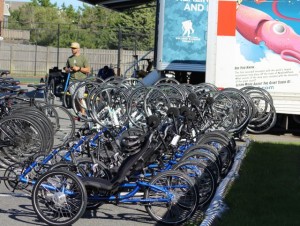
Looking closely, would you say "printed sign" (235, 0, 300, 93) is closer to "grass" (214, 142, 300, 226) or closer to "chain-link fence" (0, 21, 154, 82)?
"grass" (214, 142, 300, 226)

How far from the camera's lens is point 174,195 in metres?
7.37

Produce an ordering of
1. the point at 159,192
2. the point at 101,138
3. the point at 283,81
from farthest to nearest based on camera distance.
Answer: the point at 283,81
the point at 101,138
the point at 159,192

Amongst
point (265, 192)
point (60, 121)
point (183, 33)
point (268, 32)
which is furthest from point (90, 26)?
point (265, 192)

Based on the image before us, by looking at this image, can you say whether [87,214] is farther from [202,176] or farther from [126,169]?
[202,176]

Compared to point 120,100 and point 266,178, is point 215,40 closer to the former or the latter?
point 120,100

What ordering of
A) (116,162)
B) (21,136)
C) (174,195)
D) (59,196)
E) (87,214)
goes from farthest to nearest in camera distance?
(21,136) → (116,162) → (87,214) → (174,195) → (59,196)

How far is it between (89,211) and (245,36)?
8.16 meters

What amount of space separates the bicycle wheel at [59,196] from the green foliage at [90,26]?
1945cm

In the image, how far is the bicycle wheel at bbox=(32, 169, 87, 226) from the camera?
279 inches

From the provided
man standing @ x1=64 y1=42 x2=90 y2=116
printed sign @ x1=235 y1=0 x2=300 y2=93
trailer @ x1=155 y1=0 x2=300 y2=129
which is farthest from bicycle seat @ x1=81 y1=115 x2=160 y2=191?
man standing @ x1=64 y1=42 x2=90 y2=116

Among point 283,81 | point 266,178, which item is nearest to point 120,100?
point 283,81

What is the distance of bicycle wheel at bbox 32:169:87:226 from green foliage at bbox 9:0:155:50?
19446mm

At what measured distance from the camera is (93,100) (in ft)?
45.2

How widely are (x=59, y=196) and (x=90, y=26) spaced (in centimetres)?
3267
